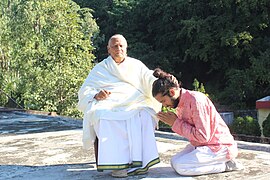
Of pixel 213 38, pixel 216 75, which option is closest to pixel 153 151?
pixel 213 38

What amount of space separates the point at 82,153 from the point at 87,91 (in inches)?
47.3

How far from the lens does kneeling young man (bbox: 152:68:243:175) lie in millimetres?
3172

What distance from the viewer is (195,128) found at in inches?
125

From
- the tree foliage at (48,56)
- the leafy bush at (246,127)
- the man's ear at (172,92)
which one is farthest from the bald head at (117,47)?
the tree foliage at (48,56)

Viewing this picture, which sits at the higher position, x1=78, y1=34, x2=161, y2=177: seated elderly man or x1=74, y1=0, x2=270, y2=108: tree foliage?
x1=74, y1=0, x2=270, y2=108: tree foliage

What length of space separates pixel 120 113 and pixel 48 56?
25.5 feet

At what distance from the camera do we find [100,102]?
3367mm

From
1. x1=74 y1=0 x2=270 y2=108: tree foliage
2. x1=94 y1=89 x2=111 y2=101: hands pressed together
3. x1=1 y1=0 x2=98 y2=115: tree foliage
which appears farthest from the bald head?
x1=74 y1=0 x2=270 y2=108: tree foliage

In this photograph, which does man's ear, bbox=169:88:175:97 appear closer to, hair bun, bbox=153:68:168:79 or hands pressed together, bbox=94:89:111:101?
hair bun, bbox=153:68:168:79

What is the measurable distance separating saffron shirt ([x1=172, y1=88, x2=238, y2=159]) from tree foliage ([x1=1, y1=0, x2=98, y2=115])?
7.13 meters

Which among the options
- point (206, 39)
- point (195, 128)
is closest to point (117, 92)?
point (195, 128)

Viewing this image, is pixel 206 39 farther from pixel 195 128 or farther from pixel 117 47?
pixel 195 128

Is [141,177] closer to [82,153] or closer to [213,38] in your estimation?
[82,153]

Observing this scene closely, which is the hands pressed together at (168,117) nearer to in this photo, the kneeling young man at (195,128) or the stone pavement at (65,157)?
the kneeling young man at (195,128)
